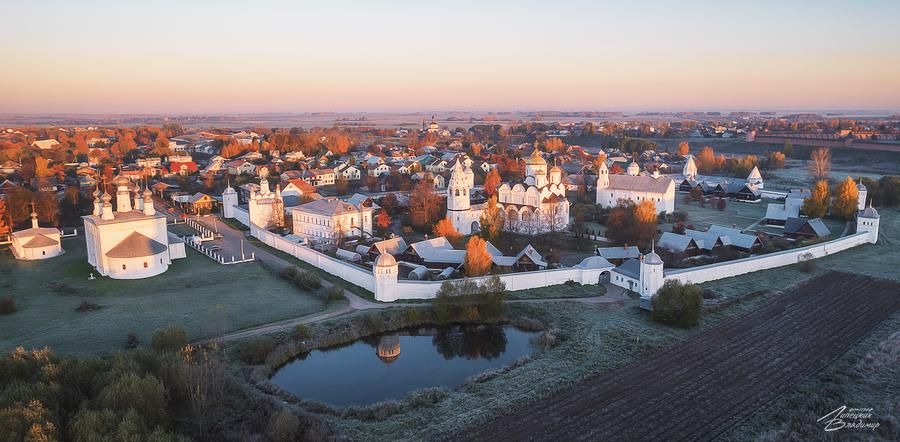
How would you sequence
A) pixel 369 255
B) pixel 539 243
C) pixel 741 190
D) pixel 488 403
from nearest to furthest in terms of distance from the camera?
pixel 488 403 < pixel 369 255 < pixel 539 243 < pixel 741 190

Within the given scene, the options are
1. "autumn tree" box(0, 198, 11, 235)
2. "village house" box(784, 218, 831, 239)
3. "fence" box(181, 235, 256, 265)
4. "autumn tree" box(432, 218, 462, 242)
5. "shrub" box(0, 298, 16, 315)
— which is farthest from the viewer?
"autumn tree" box(0, 198, 11, 235)

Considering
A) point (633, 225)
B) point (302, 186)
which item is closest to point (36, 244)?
point (302, 186)

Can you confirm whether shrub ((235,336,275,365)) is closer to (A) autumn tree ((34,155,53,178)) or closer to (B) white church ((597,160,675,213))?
(B) white church ((597,160,675,213))

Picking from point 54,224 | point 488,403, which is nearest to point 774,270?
point 488,403

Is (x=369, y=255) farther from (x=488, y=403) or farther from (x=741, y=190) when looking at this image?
(x=741, y=190)

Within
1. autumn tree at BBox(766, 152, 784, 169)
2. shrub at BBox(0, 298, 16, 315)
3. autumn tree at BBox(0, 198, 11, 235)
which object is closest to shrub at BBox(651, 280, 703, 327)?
shrub at BBox(0, 298, 16, 315)

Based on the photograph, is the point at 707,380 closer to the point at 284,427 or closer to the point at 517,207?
the point at 284,427

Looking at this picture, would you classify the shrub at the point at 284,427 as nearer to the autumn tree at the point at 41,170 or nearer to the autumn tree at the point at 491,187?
the autumn tree at the point at 491,187
